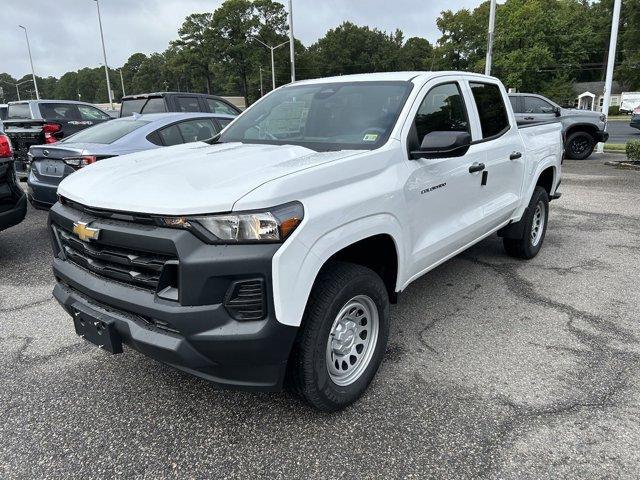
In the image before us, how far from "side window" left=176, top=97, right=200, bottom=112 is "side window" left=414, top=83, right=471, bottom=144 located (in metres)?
7.63

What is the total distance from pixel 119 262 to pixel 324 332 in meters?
1.07

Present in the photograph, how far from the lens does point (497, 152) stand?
13.8 ft

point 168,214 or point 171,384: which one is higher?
point 168,214

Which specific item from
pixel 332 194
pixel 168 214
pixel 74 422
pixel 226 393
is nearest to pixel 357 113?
pixel 332 194

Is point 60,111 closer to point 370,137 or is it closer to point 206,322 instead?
point 370,137

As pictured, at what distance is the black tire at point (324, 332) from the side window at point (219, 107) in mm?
9319

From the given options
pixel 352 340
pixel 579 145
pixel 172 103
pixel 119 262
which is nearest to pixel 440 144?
pixel 352 340

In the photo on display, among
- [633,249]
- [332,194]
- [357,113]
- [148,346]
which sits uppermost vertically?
[357,113]

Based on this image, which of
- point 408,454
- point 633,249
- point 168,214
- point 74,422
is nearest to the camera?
point 168,214

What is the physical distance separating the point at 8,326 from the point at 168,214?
2.66 meters

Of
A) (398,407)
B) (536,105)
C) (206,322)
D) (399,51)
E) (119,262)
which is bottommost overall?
(398,407)

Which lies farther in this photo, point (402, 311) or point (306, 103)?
point (402, 311)

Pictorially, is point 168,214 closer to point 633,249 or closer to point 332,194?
point 332,194

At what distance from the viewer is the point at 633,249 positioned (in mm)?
5762
